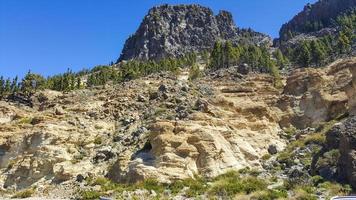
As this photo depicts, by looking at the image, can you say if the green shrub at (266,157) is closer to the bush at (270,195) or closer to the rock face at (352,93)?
the rock face at (352,93)

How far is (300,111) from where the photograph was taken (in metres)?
55.8

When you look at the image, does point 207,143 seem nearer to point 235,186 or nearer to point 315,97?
point 235,186

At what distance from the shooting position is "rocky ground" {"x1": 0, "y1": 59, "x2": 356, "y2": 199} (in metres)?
37.8

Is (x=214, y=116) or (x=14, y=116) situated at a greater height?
(x=14, y=116)

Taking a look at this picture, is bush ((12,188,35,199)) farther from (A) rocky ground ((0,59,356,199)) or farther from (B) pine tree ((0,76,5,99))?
(B) pine tree ((0,76,5,99))

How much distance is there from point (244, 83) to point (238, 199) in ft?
112

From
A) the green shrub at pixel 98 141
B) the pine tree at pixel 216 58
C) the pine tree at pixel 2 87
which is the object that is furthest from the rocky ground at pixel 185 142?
the pine tree at pixel 216 58

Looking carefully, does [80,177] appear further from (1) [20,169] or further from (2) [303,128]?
(2) [303,128]

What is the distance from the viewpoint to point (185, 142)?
4212cm

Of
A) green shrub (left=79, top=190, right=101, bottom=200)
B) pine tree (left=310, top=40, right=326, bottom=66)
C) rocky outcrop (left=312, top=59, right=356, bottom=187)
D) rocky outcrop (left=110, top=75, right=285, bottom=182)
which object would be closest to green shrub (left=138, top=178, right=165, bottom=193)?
rocky outcrop (left=110, top=75, right=285, bottom=182)

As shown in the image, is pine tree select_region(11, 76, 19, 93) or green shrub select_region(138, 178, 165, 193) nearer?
green shrub select_region(138, 178, 165, 193)

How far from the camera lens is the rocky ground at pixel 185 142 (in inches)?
1490

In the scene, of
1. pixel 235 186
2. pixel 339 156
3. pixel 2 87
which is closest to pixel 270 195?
pixel 235 186

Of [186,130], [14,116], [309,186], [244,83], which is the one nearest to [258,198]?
[309,186]
